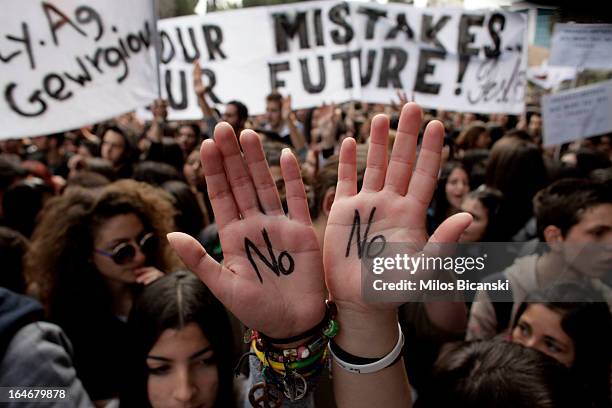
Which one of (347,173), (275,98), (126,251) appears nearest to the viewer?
(347,173)

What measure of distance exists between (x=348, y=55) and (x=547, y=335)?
2.93 m

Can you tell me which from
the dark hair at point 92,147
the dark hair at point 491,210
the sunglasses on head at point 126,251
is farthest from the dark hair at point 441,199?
the dark hair at point 92,147

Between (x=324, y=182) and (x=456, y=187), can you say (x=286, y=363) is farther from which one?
(x=456, y=187)

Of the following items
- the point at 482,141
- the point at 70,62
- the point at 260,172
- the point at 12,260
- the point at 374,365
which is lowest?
the point at 482,141

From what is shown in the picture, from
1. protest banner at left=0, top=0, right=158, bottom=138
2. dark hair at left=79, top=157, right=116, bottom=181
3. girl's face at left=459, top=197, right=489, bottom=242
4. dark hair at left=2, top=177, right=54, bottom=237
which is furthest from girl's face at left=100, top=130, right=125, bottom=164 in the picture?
girl's face at left=459, top=197, right=489, bottom=242

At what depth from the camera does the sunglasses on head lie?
1.97 metres

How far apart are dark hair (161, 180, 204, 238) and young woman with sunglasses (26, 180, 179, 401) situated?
0.73m

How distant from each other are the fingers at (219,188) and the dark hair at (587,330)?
113 cm

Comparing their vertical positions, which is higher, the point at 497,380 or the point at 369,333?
the point at 369,333

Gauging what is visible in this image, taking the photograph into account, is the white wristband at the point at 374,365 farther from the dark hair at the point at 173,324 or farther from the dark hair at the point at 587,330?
the dark hair at the point at 587,330

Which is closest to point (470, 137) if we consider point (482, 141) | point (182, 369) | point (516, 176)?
point (482, 141)

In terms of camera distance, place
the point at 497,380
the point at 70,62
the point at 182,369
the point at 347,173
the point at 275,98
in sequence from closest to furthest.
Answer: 1. the point at 347,173
2. the point at 497,380
3. the point at 182,369
4. the point at 70,62
5. the point at 275,98

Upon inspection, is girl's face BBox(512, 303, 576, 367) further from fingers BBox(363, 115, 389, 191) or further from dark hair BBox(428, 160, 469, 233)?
dark hair BBox(428, 160, 469, 233)

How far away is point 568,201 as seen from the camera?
6.74 ft
